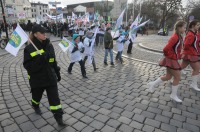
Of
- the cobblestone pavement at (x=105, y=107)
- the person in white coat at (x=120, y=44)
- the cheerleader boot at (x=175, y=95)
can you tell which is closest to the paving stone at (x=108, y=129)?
the cobblestone pavement at (x=105, y=107)

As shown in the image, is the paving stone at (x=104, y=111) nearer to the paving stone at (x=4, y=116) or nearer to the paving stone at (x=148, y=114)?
the paving stone at (x=148, y=114)

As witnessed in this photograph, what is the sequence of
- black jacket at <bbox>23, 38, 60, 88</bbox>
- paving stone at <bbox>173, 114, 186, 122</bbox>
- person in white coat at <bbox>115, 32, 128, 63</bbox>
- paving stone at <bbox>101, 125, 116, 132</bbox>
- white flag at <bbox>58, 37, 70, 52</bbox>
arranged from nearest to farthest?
black jacket at <bbox>23, 38, 60, 88</bbox> → paving stone at <bbox>101, 125, 116, 132</bbox> → paving stone at <bbox>173, 114, 186, 122</bbox> → white flag at <bbox>58, 37, 70, 52</bbox> → person in white coat at <bbox>115, 32, 128, 63</bbox>

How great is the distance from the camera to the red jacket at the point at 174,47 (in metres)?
4.16

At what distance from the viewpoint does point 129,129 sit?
337cm

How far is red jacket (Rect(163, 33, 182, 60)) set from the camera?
13.7 ft

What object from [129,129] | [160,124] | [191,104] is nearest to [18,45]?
[129,129]

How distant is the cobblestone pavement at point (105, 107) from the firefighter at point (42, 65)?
63 cm

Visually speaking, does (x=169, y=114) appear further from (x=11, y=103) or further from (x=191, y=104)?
(x=11, y=103)

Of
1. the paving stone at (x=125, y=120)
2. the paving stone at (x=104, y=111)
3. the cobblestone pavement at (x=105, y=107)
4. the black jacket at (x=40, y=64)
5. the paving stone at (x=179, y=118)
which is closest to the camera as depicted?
the black jacket at (x=40, y=64)

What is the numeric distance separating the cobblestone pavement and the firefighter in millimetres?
627

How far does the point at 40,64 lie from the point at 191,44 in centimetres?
419

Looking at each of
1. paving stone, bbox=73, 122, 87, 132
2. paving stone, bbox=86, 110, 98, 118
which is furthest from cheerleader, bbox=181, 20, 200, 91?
paving stone, bbox=73, 122, 87, 132

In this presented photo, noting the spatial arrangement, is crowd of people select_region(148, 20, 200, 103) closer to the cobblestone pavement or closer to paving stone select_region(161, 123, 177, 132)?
the cobblestone pavement

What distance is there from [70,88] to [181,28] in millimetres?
3537
